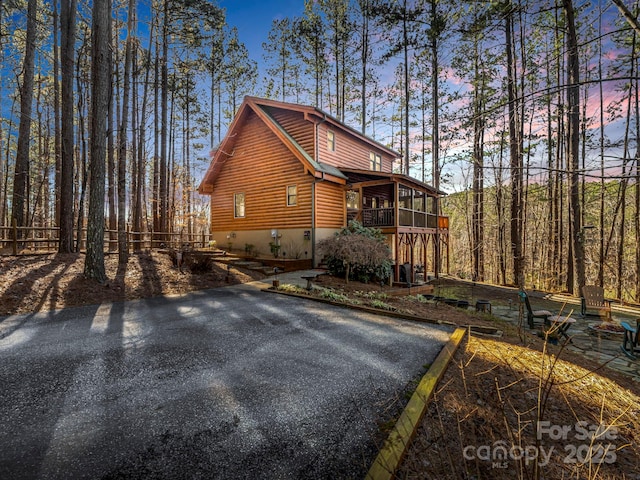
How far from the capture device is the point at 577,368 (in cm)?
391

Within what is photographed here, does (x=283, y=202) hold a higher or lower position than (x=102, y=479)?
higher

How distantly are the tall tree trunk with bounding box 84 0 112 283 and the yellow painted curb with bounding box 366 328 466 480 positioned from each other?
8.51 meters

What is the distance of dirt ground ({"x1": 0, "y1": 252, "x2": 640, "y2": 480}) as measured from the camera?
6.09 feet

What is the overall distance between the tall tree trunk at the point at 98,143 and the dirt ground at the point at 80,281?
63 centimetres

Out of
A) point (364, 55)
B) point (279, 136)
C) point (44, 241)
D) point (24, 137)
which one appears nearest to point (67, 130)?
point (24, 137)

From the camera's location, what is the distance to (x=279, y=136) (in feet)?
44.7

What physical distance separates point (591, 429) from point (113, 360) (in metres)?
5.29

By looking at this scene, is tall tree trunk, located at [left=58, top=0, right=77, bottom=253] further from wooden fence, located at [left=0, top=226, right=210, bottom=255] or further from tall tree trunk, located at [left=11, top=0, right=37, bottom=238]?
tall tree trunk, located at [left=11, top=0, right=37, bottom=238]

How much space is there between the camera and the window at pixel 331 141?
1497 centimetres

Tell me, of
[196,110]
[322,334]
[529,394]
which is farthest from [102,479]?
[196,110]

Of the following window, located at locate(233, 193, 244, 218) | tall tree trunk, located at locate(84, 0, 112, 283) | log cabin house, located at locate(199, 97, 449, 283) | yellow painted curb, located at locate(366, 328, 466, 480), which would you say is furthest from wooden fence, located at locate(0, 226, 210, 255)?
yellow painted curb, located at locate(366, 328, 466, 480)

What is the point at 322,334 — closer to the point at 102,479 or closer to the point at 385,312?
the point at 385,312

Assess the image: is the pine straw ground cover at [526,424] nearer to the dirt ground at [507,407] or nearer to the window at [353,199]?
the dirt ground at [507,407]

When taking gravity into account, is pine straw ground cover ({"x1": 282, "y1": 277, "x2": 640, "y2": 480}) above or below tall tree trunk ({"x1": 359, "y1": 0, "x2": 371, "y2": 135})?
below
